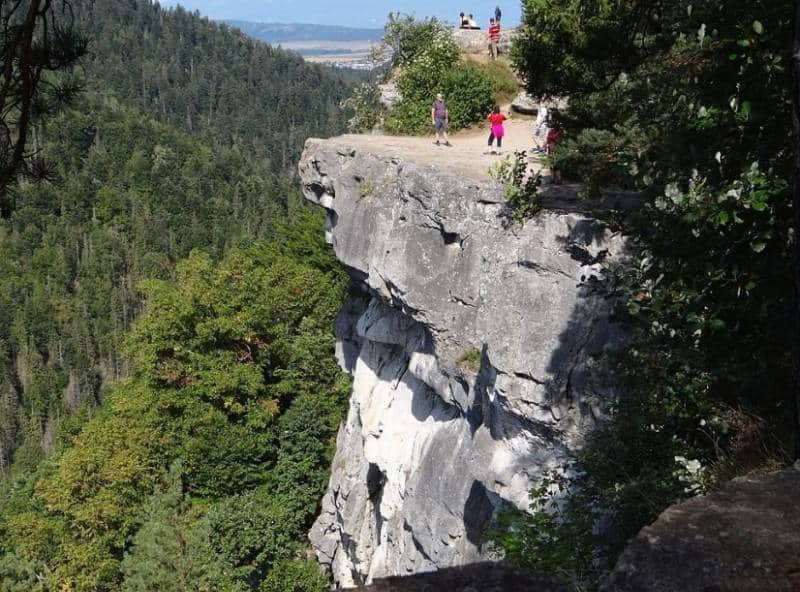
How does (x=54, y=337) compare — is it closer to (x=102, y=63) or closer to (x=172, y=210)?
(x=172, y=210)

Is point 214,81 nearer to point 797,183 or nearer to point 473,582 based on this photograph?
point 797,183

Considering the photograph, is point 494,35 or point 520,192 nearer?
point 520,192

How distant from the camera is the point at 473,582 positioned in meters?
2.92

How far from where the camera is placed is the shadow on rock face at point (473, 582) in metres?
2.85

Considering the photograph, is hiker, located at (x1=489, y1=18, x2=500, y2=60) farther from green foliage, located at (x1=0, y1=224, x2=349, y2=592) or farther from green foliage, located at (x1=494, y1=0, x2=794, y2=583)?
green foliage, located at (x1=494, y1=0, x2=794, y2=583)

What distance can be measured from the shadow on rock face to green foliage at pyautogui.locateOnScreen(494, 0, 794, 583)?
8.82ft

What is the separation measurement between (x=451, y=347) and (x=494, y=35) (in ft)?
35.8

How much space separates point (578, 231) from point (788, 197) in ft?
14.0

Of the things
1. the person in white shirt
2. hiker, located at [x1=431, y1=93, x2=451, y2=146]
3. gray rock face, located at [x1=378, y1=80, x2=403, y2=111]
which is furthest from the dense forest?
the person in white shirt

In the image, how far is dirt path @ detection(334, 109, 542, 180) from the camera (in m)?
12.4

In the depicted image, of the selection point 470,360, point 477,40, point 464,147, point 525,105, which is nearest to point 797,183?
point 470,360

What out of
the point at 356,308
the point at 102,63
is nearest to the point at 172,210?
the point at 102,63

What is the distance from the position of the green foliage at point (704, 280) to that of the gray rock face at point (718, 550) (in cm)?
205

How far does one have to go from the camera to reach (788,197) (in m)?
5.11
